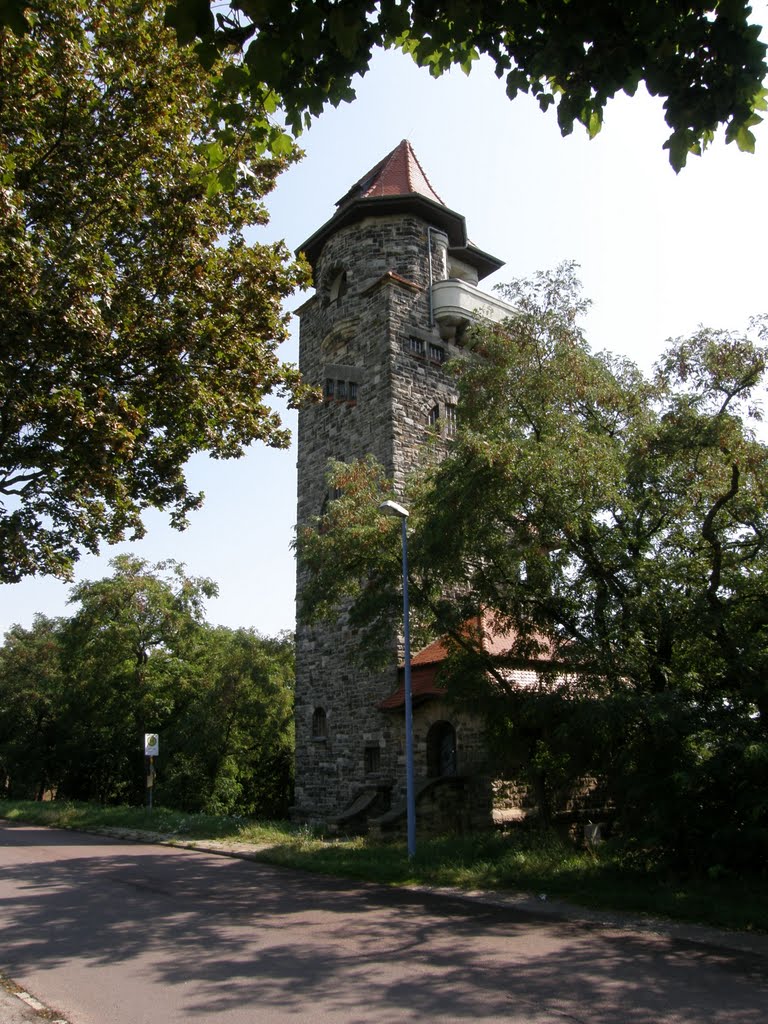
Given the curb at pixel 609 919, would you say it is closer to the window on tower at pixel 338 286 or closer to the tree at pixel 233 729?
the tree at pixel 233 729

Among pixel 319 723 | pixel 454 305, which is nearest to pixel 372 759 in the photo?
pixel 319 723

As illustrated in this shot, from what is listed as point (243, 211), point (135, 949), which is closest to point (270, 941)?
point (135, 949)

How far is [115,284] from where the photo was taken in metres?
8.74

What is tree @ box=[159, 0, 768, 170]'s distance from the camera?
3566 millimetres

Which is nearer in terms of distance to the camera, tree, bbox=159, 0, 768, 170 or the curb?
tree, bbox=159, 0, 768, 170

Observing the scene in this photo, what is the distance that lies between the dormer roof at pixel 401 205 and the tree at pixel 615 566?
38.7ft

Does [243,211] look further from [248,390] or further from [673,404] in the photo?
[673,404]

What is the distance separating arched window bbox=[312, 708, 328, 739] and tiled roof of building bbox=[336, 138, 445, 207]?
1541cm

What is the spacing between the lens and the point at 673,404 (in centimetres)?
1099

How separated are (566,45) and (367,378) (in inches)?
750

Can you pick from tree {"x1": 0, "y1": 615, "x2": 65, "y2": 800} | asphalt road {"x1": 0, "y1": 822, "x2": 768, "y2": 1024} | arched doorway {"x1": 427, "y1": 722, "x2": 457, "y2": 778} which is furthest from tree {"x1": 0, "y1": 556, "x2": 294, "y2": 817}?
asphalt road {"x1": 0, "y1": 822, "x2": 768, "y2": 1024}

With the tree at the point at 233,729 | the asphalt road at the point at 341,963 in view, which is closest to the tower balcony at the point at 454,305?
the tree at the point at 233,729

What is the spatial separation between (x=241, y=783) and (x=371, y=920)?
25.5m

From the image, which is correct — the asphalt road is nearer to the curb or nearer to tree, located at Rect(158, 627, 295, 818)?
the curb
